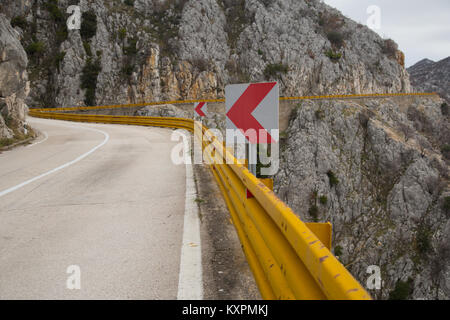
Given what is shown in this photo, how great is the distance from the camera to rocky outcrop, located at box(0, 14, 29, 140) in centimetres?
1388

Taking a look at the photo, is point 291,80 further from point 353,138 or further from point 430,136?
point 430,136

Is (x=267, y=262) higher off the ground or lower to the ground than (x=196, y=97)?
lower

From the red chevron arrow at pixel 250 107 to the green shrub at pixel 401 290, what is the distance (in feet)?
111

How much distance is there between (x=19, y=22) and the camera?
46.3 metres

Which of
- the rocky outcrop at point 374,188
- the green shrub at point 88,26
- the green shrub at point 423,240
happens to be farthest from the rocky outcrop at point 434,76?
the green shrub at point 88,26

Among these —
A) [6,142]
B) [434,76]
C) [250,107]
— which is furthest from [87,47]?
[434,76]

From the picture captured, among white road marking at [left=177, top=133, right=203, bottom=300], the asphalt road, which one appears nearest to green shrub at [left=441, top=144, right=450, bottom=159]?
the asphalt road

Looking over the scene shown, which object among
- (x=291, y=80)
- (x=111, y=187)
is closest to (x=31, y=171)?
(x=111, y=187)

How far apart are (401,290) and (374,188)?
41.6ft

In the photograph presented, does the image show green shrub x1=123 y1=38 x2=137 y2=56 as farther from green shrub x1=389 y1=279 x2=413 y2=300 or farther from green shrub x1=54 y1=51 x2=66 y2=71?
green shrub x1=389 y1=279 x2=413 y2=300

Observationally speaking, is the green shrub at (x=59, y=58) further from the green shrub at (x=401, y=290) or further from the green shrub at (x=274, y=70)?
the green shrub at (x=401, y=290)

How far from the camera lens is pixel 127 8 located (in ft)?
174

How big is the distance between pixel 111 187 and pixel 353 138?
41059 mm

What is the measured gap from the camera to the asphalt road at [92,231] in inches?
98.7
